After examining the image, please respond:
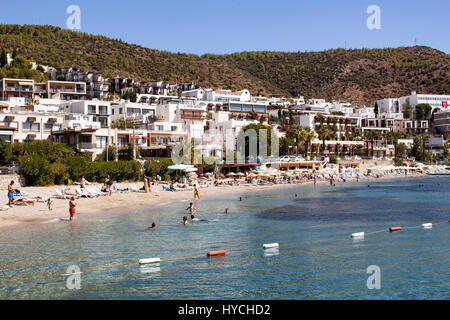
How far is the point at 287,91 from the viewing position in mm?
175125

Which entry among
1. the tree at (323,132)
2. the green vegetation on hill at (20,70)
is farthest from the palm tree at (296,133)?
the green vegetation on hill at (20,70)

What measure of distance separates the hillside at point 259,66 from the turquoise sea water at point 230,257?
112086mm

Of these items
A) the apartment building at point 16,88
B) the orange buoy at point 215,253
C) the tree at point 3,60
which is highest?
the tree at point 3,60

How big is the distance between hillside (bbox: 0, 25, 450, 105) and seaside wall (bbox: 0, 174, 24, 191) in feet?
307

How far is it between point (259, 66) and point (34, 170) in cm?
15345

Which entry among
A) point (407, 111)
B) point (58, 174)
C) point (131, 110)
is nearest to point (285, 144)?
point (131, 110)

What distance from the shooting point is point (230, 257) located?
787 inches

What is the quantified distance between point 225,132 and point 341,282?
66250 millimetres

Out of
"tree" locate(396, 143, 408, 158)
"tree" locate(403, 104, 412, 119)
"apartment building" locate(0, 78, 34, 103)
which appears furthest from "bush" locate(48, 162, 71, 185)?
"tree" locate(403, 104, 412, 119)

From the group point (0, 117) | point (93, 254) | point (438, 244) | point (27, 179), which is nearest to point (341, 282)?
point (438, 244)

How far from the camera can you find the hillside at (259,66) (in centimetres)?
14112

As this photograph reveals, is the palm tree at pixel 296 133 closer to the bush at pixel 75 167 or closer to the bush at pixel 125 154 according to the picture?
the bush at pixel 125 154

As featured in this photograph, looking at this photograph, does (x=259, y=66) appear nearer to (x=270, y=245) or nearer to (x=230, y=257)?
(x=270, y=245)

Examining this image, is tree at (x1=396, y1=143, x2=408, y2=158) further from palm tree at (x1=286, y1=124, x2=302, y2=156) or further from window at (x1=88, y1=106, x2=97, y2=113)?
window at (x1=88, y1=106, x2=97, y2=113)
